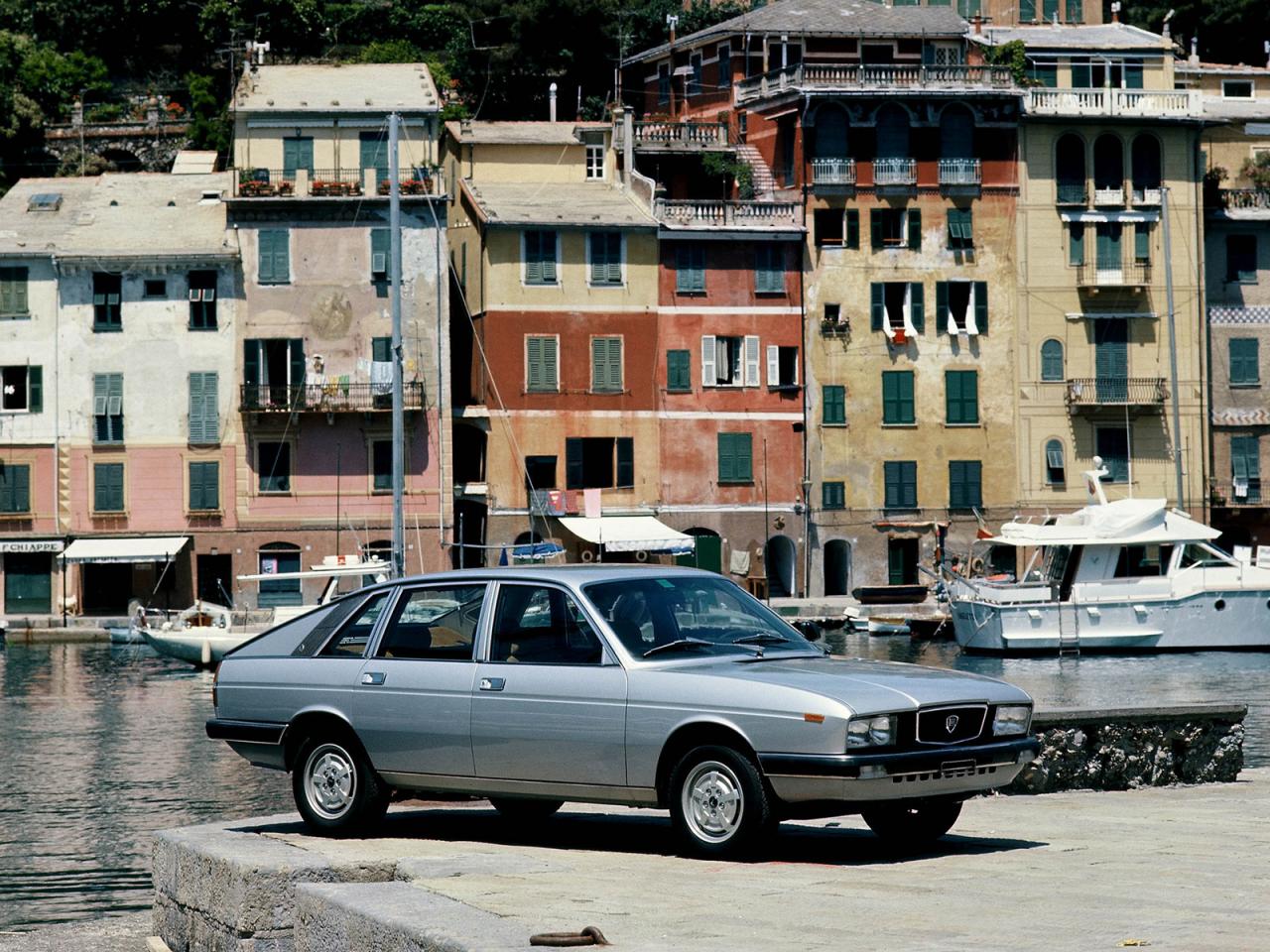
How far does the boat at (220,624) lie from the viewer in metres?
54.5

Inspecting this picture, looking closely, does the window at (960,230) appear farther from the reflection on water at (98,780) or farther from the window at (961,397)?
the reflection on water at (98,780)

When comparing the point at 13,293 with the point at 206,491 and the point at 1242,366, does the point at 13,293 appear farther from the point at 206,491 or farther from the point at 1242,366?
the point at 1242,366

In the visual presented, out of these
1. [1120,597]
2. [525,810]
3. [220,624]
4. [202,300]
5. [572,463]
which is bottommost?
[220,624]

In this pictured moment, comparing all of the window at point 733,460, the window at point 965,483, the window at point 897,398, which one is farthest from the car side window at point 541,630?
the window at point 965,483

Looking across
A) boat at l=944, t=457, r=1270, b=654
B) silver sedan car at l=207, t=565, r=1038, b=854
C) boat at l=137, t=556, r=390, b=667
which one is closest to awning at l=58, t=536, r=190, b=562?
boat at l=137, t=556, r=390, b=667

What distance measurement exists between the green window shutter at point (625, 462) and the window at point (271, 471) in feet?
32.6

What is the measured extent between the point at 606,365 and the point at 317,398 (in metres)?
8.88

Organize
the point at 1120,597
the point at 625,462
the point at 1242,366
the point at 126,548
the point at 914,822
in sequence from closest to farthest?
the point at 914,822 → the point at 1120,597 → the point at 126,548 → the point at 625,462 → the point at 1242,366

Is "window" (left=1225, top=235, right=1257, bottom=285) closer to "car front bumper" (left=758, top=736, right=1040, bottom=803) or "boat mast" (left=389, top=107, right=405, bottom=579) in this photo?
"boat mast" (left=389, top=107, right=405, bottom=579)

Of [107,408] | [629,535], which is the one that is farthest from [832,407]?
[107,408]

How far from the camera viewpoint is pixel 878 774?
38.8ft

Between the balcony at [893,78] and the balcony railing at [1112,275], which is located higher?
the balcony at [893,78]

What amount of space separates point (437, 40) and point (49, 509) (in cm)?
3001

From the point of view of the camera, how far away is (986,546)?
66.9 meters
